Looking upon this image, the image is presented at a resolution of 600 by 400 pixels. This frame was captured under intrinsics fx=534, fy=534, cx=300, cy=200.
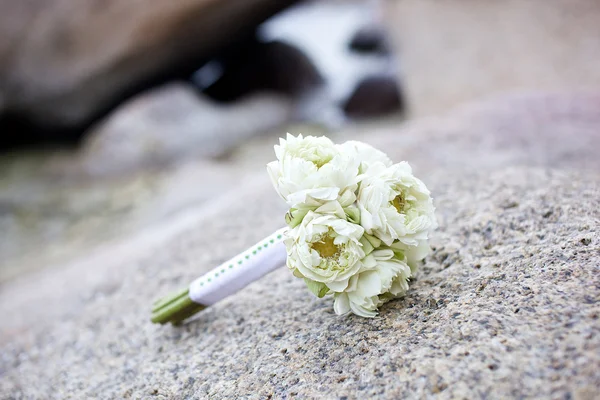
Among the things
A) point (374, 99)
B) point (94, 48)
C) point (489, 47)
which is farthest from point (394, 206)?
point (374, 99)

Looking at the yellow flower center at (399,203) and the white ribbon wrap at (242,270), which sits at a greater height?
the yellow flower center at (399,203)

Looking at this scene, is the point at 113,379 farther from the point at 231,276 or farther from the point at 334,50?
the point at 334,50

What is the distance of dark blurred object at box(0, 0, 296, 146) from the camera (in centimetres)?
364

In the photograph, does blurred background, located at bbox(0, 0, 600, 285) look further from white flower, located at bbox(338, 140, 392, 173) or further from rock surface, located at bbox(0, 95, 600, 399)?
white flower, located at bbox(338, 140, 392, 173)

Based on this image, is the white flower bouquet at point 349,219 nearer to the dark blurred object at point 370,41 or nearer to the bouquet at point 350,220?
the bouquet at point 350,220

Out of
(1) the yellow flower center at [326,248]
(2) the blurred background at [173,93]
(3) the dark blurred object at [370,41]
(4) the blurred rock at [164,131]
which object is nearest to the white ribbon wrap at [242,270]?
(1) the yellow flower center at [326,248]

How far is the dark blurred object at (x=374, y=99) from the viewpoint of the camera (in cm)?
422

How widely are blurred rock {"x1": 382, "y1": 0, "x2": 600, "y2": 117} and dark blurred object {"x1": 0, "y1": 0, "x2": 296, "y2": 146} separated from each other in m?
1.14

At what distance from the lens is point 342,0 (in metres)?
5.77

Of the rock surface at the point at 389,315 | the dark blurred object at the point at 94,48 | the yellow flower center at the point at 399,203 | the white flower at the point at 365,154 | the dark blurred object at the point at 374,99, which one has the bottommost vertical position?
the dark blurred object at the point at 374,99

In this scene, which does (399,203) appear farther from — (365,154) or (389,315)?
(389,315)

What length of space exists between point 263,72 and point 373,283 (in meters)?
4.09

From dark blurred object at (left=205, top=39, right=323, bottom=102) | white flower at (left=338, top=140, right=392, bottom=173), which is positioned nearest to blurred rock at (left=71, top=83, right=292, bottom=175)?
dark blurred object at (left=205, top=39, right=323, bottom=102)

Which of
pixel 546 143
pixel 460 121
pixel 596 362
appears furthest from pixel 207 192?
pixel 596 362
